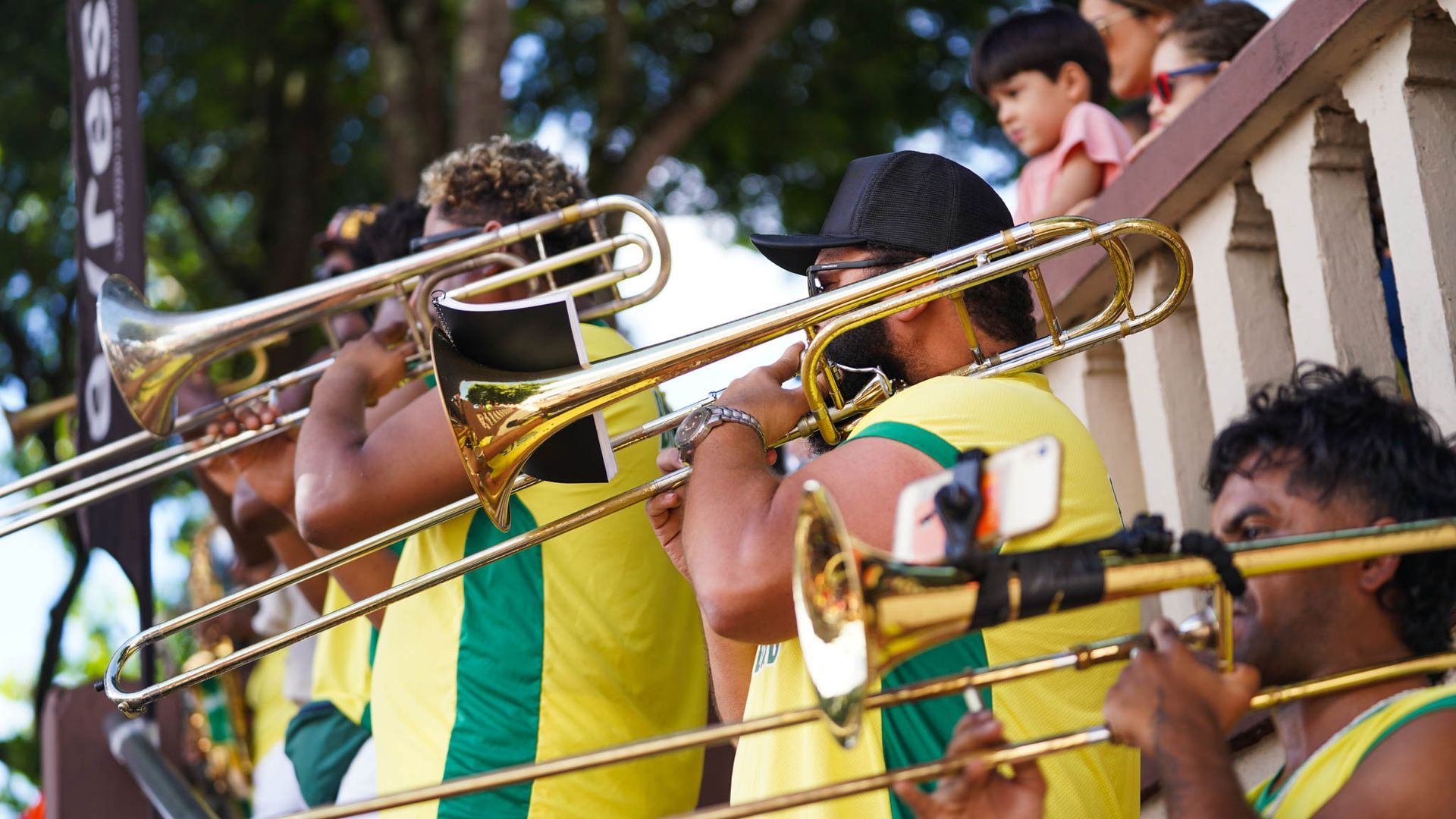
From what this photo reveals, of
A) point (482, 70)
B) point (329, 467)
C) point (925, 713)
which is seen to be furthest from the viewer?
point (482, 70)

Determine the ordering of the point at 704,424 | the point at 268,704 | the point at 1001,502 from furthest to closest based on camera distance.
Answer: the point at 268,704
the point at 704,424
the point at 1001,502

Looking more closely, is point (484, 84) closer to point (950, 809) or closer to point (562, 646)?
point (562, 646)

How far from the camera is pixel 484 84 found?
6.98 m

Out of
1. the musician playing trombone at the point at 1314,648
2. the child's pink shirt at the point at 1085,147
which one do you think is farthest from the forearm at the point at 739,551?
the child's pink shirt at the point at 1085,147

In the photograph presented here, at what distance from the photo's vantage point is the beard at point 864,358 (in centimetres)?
252

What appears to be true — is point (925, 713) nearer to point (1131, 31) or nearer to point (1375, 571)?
point (1375, 571)

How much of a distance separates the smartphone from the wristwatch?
746mm

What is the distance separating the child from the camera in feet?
13.7

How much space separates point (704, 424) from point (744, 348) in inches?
10.3

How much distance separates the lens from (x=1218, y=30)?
3.84 m

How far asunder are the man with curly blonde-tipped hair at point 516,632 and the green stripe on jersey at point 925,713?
0.93m

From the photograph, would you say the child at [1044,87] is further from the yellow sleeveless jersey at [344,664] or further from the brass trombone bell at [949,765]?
the brass trombone bell at [949,765]

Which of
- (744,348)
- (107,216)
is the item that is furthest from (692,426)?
(107,216)

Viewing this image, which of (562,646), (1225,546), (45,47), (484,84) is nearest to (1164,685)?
(1225,546)
